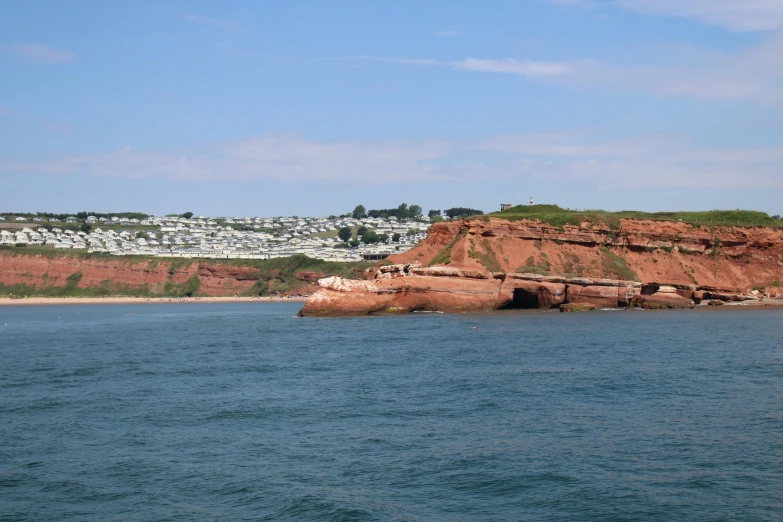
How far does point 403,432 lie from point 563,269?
5085cm

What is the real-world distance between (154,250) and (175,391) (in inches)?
5465

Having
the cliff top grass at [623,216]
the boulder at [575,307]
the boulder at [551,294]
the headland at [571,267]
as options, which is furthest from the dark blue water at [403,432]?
the cliff top grass at [623,216]

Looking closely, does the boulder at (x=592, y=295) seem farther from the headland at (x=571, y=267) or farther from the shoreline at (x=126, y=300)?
the shoreline at (x=126, y=300)

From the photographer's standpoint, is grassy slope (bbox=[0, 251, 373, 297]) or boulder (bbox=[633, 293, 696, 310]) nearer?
boulder (bbox=[633, 293, 696, 310])

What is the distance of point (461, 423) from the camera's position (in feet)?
78.6

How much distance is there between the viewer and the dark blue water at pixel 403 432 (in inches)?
670

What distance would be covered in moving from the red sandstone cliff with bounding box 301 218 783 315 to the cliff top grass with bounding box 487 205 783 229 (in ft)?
4.44

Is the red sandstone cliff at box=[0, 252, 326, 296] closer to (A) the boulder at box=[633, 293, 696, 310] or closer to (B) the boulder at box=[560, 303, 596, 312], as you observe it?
(B) the boulder at box=[560, 303, 596, 312]

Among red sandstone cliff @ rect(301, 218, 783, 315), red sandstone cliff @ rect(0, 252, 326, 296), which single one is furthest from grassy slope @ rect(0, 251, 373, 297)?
red sandstone cliff @ rect(301, 218, 783, 315)

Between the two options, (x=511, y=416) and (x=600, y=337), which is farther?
(x=600, y=337)

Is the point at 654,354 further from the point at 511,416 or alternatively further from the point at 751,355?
the point at 511,416

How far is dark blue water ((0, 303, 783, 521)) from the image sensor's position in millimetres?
17016

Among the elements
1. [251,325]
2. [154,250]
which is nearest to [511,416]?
[251,325]

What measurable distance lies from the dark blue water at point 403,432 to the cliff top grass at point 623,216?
33358mm
